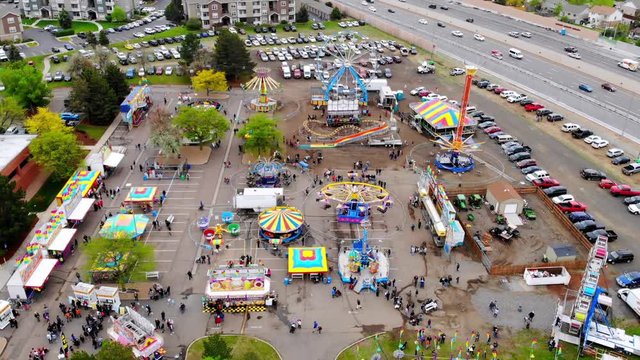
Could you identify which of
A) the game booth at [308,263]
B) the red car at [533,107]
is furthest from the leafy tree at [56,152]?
the red car at [533,107]

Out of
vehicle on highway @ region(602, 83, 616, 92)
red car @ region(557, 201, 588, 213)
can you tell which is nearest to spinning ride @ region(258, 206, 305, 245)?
red car @ region(557, 201, 588, 213)

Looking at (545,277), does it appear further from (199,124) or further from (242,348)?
(199,124)

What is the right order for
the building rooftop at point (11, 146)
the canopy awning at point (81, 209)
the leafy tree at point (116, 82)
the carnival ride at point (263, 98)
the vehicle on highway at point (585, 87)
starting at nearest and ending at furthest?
the canopy awning at point (81, 209)
the building rooftop at point (11, 146)
the leafy tree at point (116, 82)
the carnival ride at point (263, 98)
the vehicle on highway at point (585, 87)

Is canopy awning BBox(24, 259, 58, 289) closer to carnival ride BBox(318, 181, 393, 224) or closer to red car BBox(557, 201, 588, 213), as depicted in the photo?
carnival ride BBox(318, 181, 393, 224)

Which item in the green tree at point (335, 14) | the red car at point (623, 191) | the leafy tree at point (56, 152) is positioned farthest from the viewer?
the green tree at point (335, 14)

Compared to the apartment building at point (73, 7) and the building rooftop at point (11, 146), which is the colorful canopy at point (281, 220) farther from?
the apartment building at point (73, 7)

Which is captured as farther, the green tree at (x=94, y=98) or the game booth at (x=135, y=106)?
the green tree at (x=94, y=98)
